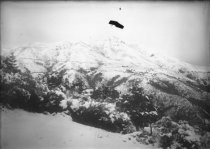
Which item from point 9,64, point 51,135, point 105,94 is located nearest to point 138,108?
point 105,94

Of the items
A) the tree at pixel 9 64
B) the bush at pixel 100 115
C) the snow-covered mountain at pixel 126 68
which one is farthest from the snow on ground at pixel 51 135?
the snow-covered mountain at pixel 126 68

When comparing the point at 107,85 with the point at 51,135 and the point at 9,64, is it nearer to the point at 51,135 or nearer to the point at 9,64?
the point at 51,135

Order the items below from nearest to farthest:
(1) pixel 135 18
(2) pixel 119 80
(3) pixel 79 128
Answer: (3) pixel 79 128, (1) pixel 135 18, (2) pixel 119 80

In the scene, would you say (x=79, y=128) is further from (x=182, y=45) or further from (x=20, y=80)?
(x=182, y=45)

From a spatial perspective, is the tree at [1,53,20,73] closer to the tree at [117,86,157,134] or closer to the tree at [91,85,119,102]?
the tree at [91,85,119,102]

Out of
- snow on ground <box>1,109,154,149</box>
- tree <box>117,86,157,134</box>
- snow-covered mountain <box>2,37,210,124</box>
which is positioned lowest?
snow on ground <box>1,109,154,149</box>

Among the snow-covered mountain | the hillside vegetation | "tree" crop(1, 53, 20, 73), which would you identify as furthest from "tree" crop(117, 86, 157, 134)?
"tree" crop(1, 53, 20, 73)

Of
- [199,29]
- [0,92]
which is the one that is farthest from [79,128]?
[199,29]
